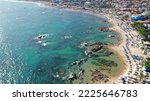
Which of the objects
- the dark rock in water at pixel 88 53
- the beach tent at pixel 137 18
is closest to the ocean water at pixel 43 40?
the dark rock in water at pixel 88 53

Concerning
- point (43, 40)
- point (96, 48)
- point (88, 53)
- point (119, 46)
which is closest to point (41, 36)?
point (43, 40)

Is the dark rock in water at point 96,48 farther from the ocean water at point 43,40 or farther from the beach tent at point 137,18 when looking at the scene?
the beach tent at point 137,18

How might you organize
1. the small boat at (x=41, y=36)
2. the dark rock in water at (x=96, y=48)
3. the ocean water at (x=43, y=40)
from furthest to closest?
the small boat at (x=41, y=36) < the dark rock in water at (x=96, y=48) < the ocean water at (x=43, y=40)

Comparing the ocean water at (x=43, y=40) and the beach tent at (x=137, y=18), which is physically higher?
the beach tent at (x=137, y=18)

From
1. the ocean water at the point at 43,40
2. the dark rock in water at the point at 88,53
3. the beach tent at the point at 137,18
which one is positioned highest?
the beach tent at the point at 137,18

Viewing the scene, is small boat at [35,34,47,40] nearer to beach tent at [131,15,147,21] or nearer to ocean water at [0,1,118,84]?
ocean water at [0,1,118,84]

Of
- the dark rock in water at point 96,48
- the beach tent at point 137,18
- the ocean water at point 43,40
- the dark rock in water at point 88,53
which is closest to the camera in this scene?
the ocean water at point 43,40

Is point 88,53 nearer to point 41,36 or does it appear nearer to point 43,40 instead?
point 43,40

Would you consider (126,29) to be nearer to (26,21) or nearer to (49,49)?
(49,49)

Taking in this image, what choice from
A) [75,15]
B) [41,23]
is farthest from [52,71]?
[75,15]
